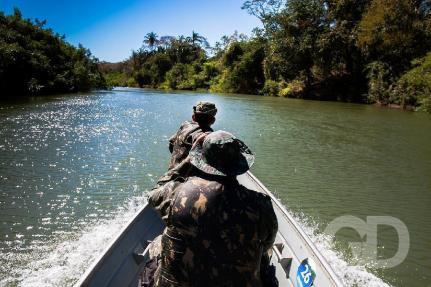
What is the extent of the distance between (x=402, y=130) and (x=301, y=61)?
1915 cm

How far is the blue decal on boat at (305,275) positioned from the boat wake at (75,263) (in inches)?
43.1

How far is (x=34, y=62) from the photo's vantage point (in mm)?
28188

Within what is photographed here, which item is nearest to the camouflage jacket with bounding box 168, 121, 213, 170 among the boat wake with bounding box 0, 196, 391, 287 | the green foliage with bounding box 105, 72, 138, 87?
the boat wake with bounding box 0, 196, 391, 287

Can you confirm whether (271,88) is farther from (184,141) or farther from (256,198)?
(256,198)

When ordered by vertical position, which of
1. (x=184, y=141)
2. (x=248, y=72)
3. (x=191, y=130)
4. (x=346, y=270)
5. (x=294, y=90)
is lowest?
(x=346, y=270)

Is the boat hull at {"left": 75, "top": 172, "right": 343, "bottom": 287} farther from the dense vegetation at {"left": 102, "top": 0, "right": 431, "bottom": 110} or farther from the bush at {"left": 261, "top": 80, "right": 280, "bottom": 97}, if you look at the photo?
the bush at {"left": 261, "top": 80, "right": 280, "bottom": 97}

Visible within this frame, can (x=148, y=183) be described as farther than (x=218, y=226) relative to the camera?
Yes

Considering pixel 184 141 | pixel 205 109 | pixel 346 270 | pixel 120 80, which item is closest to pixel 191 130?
pixel 184 141

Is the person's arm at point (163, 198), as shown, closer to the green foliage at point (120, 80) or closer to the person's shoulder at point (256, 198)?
the person's shoulder at point (256, 198)

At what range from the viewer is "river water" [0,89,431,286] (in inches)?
199

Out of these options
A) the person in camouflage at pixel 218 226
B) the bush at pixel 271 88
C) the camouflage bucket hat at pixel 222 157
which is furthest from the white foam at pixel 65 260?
the bush at pixel 271 88

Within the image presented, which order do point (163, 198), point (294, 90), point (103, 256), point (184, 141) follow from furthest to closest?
point (294, 90) → point (184, 141) → point (103, 256) → point (163, 198)

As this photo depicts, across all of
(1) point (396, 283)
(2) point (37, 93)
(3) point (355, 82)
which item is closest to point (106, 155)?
(1) point (396, 283)

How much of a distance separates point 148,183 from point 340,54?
27860 mm
